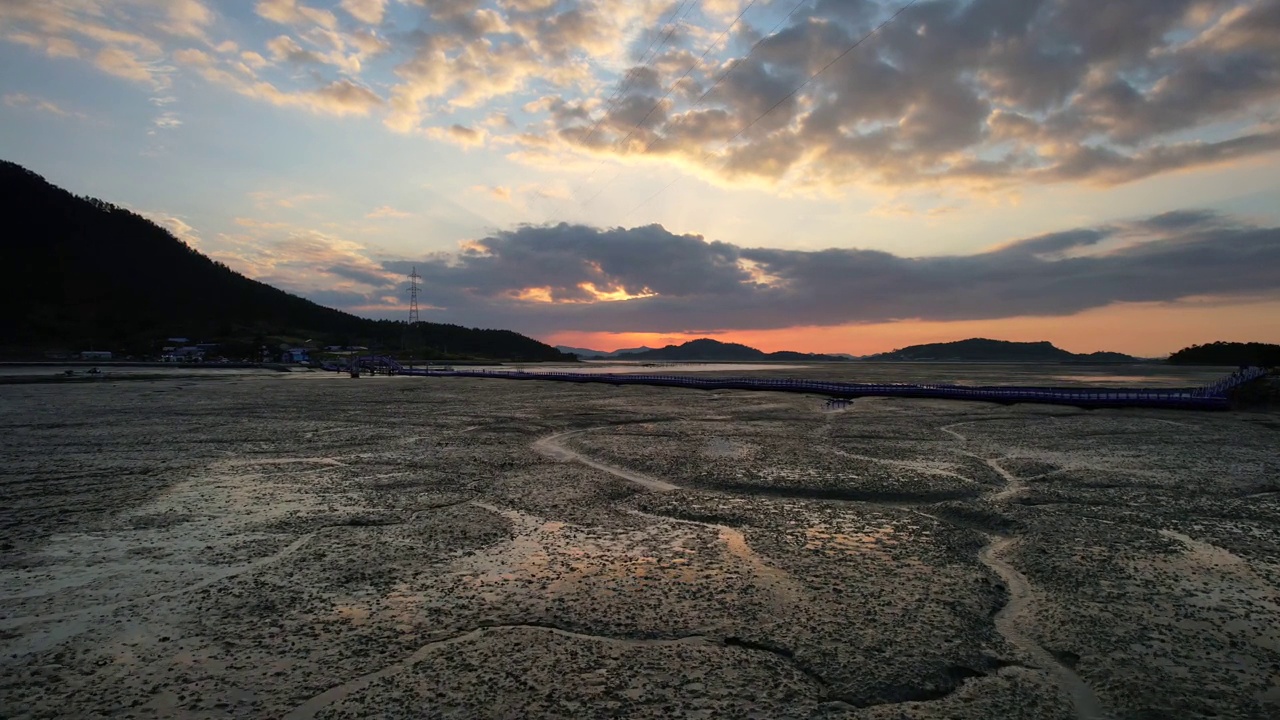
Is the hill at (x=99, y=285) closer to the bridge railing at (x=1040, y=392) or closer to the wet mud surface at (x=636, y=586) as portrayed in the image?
the bridge railing at (x=1040, y=392)

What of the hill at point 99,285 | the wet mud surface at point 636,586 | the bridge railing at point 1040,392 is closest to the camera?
Result: the wet mud surface at point 636,586

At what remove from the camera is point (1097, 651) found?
20.6 feet

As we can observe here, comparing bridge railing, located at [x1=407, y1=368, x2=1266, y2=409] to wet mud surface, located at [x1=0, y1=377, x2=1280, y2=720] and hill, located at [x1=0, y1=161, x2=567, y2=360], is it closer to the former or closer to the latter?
wet mud surface, located at [x1=0, y1=377, x2=1280, y2=720]

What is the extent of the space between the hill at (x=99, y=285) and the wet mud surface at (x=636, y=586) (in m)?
173

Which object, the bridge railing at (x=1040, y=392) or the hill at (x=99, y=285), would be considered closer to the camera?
the bridge railing at (x=1040, y=392)

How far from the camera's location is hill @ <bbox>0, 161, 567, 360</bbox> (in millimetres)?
149875

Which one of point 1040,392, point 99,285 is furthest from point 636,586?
point 99,285

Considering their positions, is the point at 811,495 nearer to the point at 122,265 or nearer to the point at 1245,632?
the point at 1245,632

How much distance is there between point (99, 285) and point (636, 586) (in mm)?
222283

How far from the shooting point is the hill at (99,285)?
149875 millimetres

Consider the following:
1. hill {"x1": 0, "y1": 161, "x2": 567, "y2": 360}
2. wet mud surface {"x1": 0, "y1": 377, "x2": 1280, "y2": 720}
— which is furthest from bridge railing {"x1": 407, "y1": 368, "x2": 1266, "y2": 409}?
hill {"x1": 0, "y1": 161, "x2": 567, "y2": 360}

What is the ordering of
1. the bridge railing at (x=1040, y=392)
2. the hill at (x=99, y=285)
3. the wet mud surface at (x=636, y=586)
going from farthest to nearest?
the hill at (x=99, y=285) < the bridge railing at (x=1040, y=392) < the wet mud surface at (x=636, y=586)

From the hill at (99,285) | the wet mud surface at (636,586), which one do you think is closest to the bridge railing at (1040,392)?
the wet mud surface at (636,586)

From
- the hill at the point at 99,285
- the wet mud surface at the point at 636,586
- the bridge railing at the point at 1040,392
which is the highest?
the hill at the point at 99,285
